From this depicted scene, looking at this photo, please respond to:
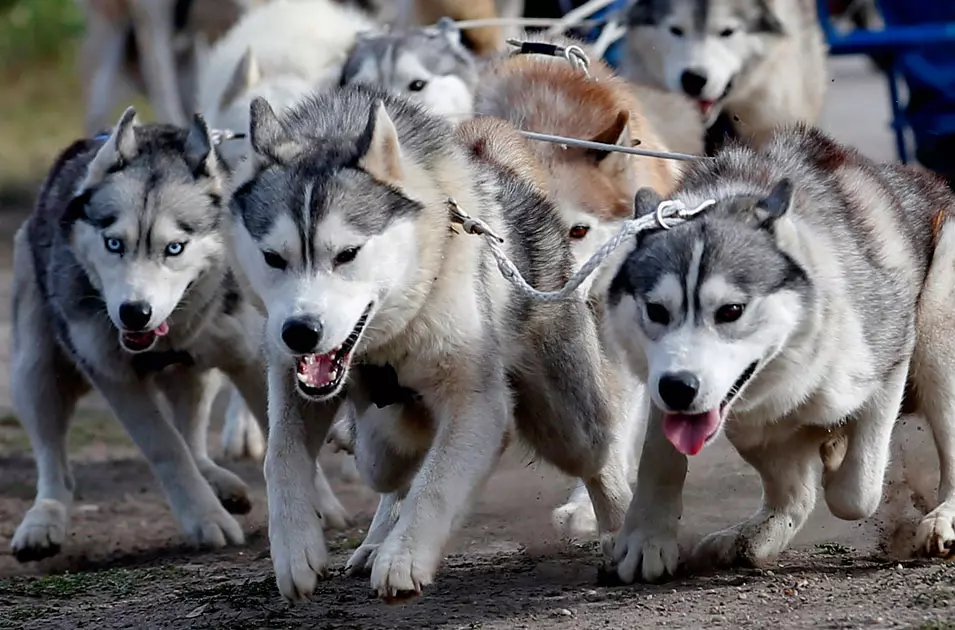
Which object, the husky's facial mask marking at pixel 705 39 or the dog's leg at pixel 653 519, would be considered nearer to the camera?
the dog's leg at pixel 653 519

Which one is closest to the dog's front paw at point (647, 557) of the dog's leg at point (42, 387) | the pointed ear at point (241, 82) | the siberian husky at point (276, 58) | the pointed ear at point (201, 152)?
the pointed ear at point (201, 152)

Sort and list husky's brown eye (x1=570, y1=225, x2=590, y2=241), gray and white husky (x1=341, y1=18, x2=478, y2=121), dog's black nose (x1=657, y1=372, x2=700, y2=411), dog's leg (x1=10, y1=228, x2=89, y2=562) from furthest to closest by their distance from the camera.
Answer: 1. gray and white husky (x1=341, y1=18, x2=478, y2=121)
2. dog's leg (x1=10, y1=228, x2=89, y2=562)
3. husky's brown eye (x1=570, y1=225, x2=590, y2=241)
4. dog's black nose (x1=657, y1=372, x2=700, y2=411)

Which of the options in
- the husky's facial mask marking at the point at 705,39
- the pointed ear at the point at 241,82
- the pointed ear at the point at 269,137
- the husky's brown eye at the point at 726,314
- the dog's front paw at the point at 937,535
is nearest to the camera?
the husky's brown eye at the point at 726,314

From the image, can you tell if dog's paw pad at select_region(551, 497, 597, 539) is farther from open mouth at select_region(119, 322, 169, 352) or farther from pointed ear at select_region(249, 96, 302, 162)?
pointed ear at select_region(249, 96, 302, 162)

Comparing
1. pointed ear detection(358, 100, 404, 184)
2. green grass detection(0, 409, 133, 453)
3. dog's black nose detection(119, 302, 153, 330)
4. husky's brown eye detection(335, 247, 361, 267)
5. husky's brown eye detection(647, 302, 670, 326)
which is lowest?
green grass detection(0, 409, 133, 453)

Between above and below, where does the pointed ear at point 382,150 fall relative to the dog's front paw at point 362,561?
above

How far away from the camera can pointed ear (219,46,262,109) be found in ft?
24.8

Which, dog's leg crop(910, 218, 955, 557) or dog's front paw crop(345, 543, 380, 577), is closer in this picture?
dog's leg crop(910, 218, 955, 557)

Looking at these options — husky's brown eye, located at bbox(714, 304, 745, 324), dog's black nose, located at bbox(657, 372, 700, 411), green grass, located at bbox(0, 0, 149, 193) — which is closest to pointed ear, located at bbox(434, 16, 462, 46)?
husky's brown eye, located at bbox(714, 304, 745, 324)

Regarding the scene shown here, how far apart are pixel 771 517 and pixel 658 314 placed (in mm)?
978

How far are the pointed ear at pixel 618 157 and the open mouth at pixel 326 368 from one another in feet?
6.21

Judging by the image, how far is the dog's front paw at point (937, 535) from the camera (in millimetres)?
4512

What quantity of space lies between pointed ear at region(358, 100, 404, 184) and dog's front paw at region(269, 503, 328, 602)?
89 cm

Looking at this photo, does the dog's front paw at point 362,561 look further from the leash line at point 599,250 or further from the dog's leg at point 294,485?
the leash line at point 599,250
